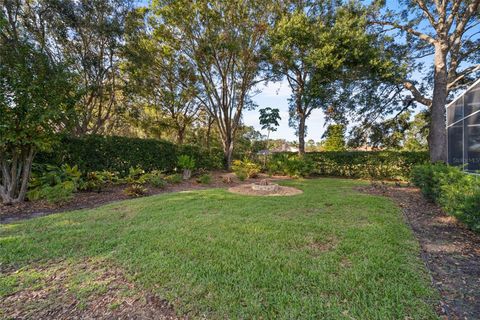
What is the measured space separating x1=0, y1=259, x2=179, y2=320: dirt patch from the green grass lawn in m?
0.06

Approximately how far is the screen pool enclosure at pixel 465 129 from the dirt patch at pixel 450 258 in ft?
14.1

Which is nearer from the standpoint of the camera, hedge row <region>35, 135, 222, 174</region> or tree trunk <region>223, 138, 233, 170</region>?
hedge row <region>35, 135, 222, 174</region>

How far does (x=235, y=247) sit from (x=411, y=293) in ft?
5.95

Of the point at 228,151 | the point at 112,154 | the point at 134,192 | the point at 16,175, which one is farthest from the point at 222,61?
the point at 16,175

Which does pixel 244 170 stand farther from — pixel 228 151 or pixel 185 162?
pixel 228 151

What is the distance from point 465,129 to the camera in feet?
24.9

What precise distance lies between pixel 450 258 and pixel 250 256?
2.51 meters

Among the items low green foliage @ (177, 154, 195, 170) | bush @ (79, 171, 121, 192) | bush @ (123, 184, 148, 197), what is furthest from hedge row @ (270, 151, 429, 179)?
bush @ (79, 171, 121, 192)

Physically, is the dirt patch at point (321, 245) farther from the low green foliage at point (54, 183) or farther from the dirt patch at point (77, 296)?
the low green foliage at point (54, 183)

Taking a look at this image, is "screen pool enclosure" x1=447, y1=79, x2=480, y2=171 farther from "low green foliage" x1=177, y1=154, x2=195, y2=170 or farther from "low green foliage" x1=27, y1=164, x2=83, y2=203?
"low green foliage" x1=27, y1=164, x2=83, y2=203

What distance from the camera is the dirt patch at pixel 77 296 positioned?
5.73 ft

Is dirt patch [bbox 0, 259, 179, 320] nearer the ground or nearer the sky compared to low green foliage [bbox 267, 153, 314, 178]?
nearer the ground

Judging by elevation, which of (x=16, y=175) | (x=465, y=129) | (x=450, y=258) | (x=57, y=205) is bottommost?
(x=450, y=258)

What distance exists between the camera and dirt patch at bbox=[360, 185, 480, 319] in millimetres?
1845
